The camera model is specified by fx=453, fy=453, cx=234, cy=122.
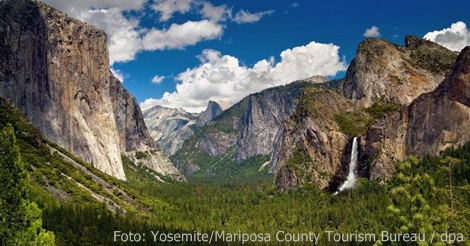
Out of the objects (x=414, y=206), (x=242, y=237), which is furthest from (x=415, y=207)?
(x=242, y=237)

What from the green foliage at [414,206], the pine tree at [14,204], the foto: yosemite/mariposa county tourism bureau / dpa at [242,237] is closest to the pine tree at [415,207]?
the green foliage at [414,206]

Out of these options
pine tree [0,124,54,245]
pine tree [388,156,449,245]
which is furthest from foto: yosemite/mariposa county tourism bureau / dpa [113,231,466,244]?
pine tree [0,124,54,245]

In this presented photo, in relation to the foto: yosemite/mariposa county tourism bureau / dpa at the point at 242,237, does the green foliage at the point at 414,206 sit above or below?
above

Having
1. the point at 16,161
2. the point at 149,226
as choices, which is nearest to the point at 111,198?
the point at 149,226

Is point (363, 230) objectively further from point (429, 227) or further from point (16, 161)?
point (16, 161)

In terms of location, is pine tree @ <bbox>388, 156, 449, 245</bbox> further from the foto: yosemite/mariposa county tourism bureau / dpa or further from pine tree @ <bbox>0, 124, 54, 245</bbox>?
the foto: yosemite/mariposa county tourism bureau / dpa

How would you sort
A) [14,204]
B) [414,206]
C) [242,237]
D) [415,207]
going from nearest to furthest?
[415,207]
[414,206]
[14,204]
[242,237]

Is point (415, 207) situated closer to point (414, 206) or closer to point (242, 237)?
point (414, 206)

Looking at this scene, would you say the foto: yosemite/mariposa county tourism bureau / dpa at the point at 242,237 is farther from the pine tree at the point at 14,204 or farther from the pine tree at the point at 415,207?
the pine tree at the point at 14,204
